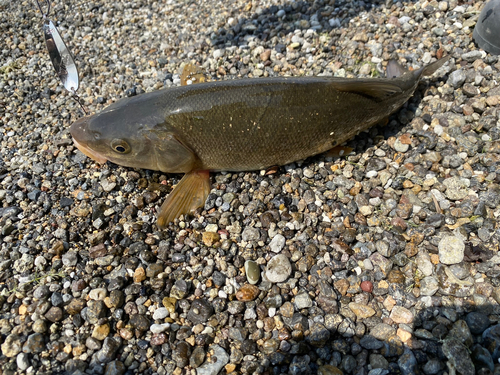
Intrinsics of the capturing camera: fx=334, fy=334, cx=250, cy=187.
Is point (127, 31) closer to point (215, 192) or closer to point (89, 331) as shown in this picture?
point (215, 192)

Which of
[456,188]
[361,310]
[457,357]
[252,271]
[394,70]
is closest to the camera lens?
[457,357]

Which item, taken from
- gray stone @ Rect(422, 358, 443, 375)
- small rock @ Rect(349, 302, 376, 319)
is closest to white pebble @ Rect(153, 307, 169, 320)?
small rock @ Rect(349, 302, 376, 319)

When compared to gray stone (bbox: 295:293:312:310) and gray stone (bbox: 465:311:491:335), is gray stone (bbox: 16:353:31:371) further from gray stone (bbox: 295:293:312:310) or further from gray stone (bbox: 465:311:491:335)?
gray stone (bbox: 465:311:491:335)

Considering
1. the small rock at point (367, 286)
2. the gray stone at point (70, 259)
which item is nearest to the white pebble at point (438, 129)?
the small rock at point (367, 286)

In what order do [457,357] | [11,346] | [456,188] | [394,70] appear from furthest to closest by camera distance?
[394,70] → [456,188] → [11,346] → [457,357]

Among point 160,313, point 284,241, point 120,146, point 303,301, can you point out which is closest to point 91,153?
point 120,146

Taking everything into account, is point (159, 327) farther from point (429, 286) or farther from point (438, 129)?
point (438, 129)
